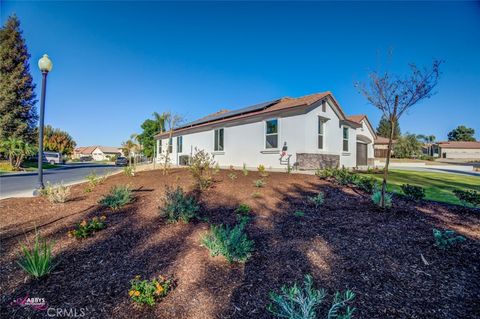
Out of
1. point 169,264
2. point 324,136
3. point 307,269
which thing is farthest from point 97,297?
point 324,136

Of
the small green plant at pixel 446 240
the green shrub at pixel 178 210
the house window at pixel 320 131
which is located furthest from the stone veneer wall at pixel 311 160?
the small green plant at pixel 446 240

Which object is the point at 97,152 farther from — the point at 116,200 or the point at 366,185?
the point at 366,185

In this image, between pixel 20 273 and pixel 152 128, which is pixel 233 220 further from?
pixel 152 128

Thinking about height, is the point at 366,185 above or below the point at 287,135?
below

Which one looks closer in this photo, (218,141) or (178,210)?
(178,210)

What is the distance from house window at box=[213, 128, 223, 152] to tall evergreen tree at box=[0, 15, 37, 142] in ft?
70.1

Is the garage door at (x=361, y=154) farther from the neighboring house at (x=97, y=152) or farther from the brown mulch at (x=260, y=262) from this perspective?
the neighboring house at (x=97, y=152)

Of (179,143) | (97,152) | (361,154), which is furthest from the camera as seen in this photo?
(97,152)

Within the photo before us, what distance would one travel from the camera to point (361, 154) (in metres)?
18.6

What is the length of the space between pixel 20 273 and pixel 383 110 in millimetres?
6731

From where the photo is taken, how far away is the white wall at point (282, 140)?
1180 cm

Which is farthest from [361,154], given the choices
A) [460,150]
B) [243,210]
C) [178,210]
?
[460,150]

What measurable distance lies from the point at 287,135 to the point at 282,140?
0.39 meters

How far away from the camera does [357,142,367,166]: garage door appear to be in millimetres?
18219
